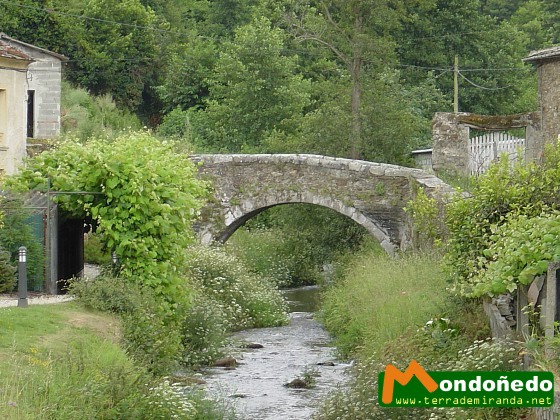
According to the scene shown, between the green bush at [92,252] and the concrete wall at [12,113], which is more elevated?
the concrete wall at [12,113]

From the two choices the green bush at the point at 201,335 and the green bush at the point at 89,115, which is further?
the green bush at the point at 89,115

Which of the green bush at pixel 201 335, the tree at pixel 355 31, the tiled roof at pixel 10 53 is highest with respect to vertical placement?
the tree at pixel 355 31

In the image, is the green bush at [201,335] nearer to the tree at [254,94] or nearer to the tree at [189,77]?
the tree at [254,94]

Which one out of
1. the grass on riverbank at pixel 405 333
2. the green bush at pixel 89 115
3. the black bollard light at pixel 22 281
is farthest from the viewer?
the green bush at pixel 89 115

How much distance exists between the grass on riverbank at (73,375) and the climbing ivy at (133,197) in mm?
1521

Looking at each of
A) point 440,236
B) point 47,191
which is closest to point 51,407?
point 47,191

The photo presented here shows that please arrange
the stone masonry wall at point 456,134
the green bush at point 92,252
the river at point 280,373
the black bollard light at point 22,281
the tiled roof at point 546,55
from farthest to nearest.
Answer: the stone masonry wall at point 456,134
the green bush at point 92,252
the tiled roof at point 546,55
the river at point 280,373
the black bollard light at point 22,281

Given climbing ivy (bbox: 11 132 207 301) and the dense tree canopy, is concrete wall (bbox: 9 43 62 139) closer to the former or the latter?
the dense tree canopy

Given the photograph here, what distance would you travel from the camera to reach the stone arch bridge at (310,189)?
76.2ft

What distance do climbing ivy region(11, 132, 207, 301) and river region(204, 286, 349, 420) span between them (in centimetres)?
171

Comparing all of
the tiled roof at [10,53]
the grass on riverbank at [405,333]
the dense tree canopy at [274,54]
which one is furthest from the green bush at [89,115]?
the grass on riverbank at [405,333]

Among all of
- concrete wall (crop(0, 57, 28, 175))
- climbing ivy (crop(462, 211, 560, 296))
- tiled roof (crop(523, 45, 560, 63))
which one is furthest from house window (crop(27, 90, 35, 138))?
climbing ivy (crop(462, 211, 560, 296))

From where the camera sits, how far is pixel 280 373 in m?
16.5

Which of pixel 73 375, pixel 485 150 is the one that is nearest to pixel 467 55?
pixel 485 150
